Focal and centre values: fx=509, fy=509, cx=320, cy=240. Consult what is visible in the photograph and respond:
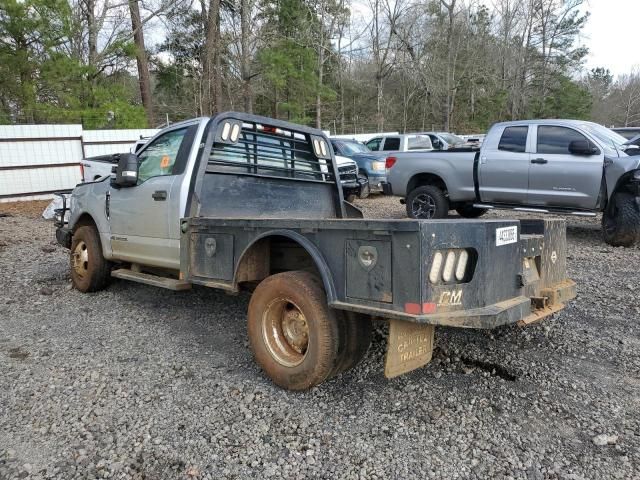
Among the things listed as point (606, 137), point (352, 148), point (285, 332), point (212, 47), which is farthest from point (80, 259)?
point (212, 47)

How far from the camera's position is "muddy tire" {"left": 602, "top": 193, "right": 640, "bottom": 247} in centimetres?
743

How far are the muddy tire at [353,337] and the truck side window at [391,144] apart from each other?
13701 millimetres

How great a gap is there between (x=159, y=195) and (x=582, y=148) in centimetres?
644

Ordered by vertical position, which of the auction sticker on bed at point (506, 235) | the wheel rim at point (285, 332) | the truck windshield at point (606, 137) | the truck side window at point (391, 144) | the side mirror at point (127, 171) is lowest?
the wheel rim at point (285, 332)

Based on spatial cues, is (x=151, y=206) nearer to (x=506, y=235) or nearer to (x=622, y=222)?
(x=506, y=235)

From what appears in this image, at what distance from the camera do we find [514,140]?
890 centimetres

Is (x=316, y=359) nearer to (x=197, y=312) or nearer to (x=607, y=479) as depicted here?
(x=607, y=479)

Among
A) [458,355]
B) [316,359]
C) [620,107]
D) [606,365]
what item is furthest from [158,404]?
[620,107]

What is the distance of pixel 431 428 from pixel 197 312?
3.00m

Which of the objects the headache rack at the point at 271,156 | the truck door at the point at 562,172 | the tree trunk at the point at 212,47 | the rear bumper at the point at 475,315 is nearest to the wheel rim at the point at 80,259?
the headache rack at the point at 271,156

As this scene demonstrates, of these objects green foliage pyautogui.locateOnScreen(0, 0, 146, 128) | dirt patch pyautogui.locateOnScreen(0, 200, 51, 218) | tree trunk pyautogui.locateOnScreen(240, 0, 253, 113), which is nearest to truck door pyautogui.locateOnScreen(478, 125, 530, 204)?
dirt patch pyautogui.locateOnScreen(0, 200, 51, 218)

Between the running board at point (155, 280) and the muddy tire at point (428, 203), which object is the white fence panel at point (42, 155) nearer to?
the muddy tire at point (428, 203)

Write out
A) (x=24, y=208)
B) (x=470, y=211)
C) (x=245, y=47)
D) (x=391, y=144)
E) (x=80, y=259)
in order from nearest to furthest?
(x=80, y=259) → (x=470, y=211) → (x=24, y=208) → (x=391, y=144) → (x=245, y=47)

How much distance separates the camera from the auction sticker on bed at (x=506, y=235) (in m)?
2.90
